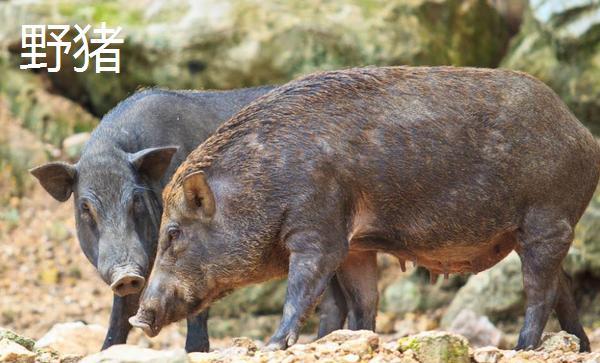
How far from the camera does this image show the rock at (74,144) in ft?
53.7

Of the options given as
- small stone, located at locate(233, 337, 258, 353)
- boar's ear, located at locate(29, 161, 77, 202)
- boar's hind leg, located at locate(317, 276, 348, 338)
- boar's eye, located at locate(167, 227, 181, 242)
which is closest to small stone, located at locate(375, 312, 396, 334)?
boar's hind leg, located at locate(317, 276, 348, 338)

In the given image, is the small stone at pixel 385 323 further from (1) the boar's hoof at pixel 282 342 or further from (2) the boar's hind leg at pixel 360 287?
(1) the boar's hoof at pixel 282 342

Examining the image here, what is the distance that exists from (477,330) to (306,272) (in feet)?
15.0


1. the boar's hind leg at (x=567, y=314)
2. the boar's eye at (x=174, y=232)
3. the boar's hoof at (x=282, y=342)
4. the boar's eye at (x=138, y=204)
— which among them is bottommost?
the boar's hind leg at (x=567, y=314)

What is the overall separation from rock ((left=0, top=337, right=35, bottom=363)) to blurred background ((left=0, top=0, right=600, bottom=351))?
6.49 m

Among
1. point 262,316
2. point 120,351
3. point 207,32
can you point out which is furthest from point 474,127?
point 207,32

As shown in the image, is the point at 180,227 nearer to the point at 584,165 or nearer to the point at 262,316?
the point at 584,165

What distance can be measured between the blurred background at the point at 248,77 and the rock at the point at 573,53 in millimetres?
15

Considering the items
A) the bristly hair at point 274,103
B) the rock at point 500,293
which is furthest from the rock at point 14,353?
the rock at point 500,293

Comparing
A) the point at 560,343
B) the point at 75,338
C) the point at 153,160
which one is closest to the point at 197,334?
the point at 75,338

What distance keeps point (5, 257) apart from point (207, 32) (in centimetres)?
347

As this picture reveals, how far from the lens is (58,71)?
56.4 feet

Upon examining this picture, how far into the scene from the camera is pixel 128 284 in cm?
988

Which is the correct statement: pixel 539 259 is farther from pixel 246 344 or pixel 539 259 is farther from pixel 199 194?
pixel 199 194
